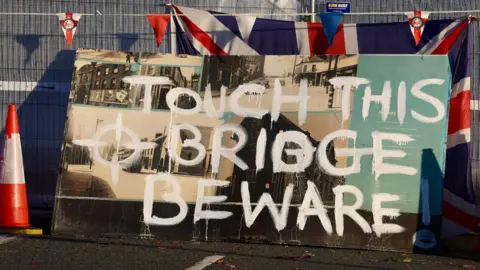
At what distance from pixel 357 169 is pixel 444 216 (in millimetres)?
1344

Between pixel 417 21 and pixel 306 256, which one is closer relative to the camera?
pixel 306 256

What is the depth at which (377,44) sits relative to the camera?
10227mm

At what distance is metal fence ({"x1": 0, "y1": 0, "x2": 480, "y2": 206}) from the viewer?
1122 centimetres

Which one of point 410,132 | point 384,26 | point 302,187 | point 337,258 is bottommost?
point 337,258

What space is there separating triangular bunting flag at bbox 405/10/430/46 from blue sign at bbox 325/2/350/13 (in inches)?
51.4

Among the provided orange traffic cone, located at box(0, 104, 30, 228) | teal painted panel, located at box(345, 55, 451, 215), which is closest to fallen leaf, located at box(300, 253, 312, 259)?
teal painted panel, located at box(345, 55, 451, 215)

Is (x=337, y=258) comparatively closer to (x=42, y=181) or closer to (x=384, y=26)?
(x=384, y=26)

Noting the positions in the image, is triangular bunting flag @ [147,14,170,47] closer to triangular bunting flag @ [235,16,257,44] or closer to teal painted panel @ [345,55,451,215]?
triangular bunting flag @ [235,16,257,44]

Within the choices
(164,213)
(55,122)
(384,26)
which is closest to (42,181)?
(55,122)

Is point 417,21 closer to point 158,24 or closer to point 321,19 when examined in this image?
point 321,19

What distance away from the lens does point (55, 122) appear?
37.1 feet

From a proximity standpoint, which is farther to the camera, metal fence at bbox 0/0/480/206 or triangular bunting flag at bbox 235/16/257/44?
metal fence at bbox 0/0/480/206

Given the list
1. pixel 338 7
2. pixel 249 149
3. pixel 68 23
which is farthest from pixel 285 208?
pixel 68 23

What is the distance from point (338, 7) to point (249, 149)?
2.77 metres
